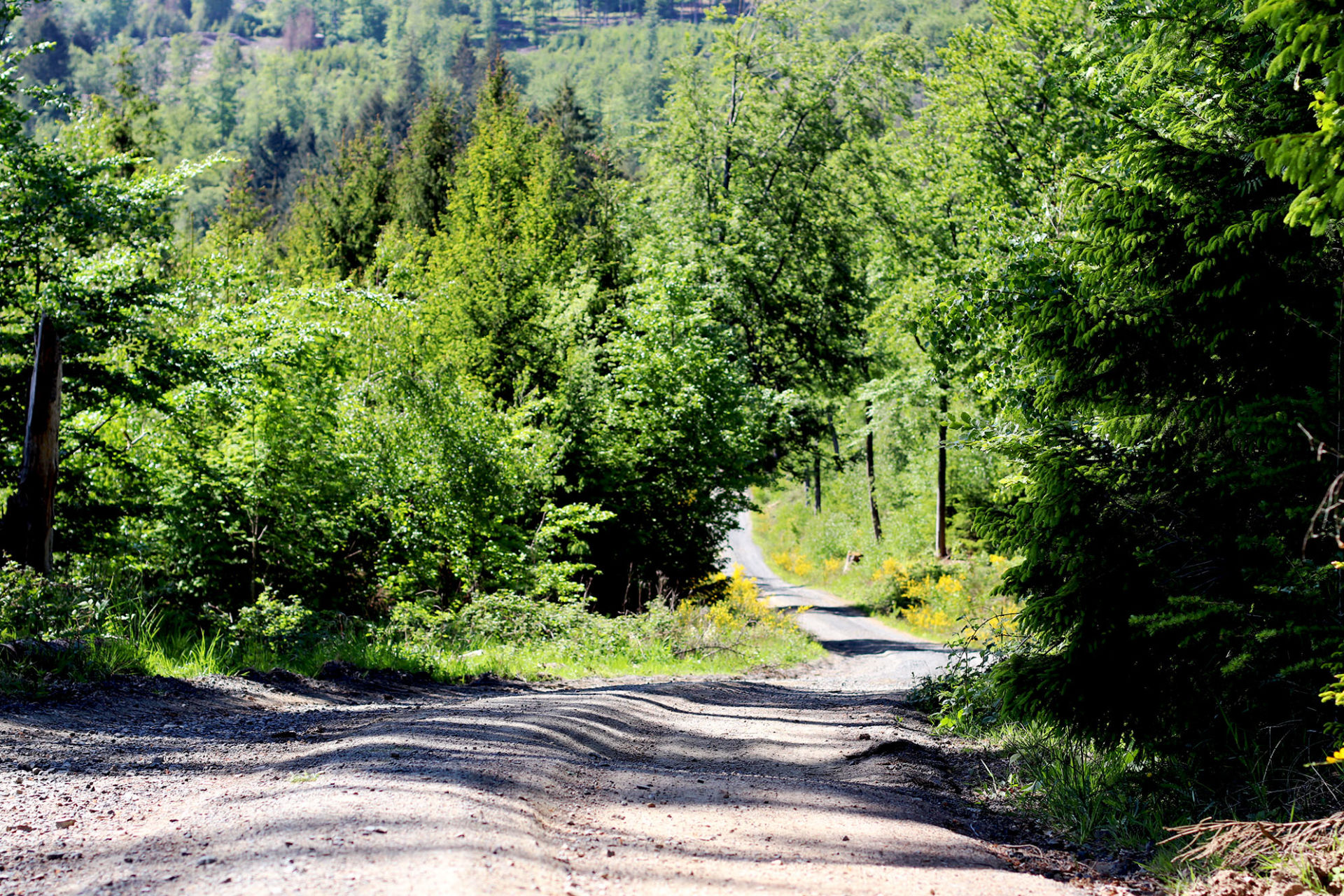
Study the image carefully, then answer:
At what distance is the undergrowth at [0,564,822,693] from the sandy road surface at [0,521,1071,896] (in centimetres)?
64

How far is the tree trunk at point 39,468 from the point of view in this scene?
33.7 ft

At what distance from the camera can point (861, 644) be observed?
2264cm

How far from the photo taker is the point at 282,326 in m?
12.3

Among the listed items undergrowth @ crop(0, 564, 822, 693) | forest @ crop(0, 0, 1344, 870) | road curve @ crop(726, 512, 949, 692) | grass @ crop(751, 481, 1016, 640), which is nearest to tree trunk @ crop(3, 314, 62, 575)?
forest @ crop(0, 0, 1344, 870)

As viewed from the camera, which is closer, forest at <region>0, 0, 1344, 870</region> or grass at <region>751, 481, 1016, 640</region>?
forest at <region>0, 0, 1344, 870</region>

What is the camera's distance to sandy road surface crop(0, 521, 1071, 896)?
3.39 m

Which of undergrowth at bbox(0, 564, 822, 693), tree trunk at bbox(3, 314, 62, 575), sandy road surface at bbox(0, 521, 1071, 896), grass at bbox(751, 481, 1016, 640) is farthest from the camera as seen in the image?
grass at bbox(751, 481, 1016, 640)

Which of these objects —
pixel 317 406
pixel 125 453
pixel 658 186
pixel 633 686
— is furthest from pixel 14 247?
pixel 658 186

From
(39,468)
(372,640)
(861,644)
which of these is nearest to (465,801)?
(372,640)

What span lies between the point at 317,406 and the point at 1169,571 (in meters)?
10.4

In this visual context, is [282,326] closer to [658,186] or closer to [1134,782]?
[1134,782]

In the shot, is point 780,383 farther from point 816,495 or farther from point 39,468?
point 816,495

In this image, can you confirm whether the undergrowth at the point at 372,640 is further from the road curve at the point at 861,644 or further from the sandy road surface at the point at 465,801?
the road curve at the point at 861,644

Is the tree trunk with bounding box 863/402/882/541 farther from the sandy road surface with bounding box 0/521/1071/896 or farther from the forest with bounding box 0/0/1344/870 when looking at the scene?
the sandy road surface with bounding box 0/521/1071/896
